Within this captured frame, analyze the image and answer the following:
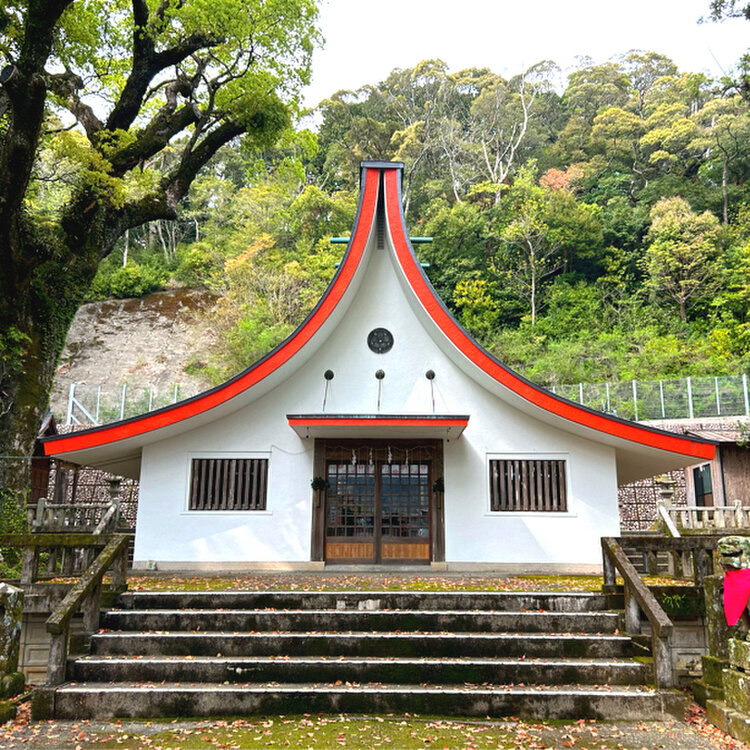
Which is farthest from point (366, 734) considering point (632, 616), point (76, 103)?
point (76, 103)

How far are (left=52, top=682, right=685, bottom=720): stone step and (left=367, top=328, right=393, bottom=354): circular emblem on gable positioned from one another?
266 inches

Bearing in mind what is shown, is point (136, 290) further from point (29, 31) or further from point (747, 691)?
point (747, 691)

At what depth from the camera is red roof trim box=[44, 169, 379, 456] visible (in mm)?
10086

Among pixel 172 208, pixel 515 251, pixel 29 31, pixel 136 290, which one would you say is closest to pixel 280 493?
pixel 172 208

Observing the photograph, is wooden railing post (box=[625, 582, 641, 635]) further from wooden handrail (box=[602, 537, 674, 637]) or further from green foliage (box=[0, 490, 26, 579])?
green foliage (box=[0, 490, 26, 579])

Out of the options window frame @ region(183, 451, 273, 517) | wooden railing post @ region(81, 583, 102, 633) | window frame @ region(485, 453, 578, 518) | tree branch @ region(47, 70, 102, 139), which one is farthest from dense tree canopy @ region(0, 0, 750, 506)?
window frame @ region(485, 453, 578, 518)

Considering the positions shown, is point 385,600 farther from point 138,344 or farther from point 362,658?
point 138,344

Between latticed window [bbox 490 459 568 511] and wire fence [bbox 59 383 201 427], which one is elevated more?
wire fence [bbox 59 383 201 427]

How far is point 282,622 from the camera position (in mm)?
6719

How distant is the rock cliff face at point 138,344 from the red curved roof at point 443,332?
1949 cm

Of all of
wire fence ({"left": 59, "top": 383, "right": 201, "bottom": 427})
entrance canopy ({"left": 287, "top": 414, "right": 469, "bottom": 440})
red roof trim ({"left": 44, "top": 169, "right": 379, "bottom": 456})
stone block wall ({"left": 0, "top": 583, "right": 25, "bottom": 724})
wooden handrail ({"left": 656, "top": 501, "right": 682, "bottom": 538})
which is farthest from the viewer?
wire fence ({"left": 59, "top": 383, "right": 201, "bottom": 427})

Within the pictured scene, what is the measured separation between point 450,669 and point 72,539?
4.31m

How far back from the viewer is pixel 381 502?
11.0 m

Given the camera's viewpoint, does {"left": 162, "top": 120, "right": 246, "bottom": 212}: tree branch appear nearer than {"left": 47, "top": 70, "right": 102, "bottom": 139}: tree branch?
No
